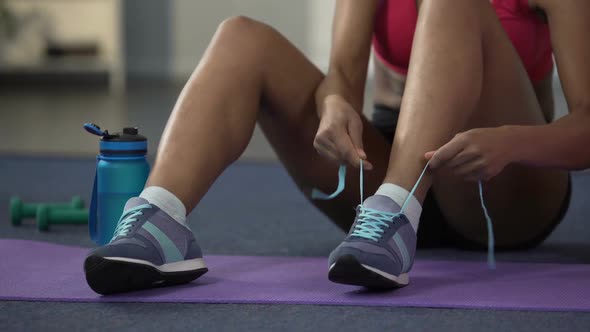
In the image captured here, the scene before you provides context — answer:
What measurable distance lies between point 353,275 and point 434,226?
1.35ft

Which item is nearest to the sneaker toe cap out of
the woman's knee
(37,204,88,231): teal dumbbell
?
the woman's knee

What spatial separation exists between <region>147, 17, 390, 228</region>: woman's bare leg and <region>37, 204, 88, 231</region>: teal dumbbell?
0.49 meters

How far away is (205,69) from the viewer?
4.20 ft

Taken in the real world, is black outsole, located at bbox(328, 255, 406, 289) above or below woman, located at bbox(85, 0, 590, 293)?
below

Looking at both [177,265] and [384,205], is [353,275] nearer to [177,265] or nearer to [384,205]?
[384,205]

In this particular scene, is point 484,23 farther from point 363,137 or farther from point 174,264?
point 174,264

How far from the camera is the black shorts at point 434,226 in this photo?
143 centimetres

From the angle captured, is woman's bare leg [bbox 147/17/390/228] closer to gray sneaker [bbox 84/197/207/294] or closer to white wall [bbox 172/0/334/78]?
gray sneaker [bbox 84/197/207/294]

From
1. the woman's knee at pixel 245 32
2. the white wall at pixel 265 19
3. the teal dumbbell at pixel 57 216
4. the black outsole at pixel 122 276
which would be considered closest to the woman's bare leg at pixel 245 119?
the woman's knee at pixel 245 32

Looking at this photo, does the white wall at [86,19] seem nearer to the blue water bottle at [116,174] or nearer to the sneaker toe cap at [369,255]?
the blue water bottle at [116,174]

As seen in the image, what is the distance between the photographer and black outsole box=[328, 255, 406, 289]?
42.4 inches

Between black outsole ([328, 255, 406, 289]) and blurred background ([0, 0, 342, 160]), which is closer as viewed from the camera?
black outsole ([328, 255, 406, 289])

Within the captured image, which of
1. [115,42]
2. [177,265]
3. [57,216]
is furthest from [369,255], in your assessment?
[115,42]

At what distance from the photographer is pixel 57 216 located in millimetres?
1719
